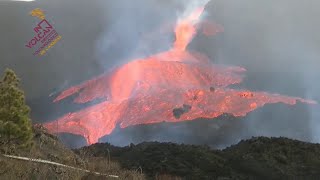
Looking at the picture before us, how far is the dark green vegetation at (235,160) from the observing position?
32875mm

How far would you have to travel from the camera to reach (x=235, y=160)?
35.4 meters

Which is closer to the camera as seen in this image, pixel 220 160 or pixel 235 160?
pixel 235 160

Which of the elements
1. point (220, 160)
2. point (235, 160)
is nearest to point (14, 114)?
point (235, 160)

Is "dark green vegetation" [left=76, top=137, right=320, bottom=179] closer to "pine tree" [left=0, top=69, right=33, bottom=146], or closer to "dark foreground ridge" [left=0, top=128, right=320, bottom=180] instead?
"dark foreground ridge" [left=0, top=128, right=320, bottom=180]

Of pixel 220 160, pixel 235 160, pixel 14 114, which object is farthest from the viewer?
pixel 220 160

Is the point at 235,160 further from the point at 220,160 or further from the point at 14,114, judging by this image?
the point at 14,114

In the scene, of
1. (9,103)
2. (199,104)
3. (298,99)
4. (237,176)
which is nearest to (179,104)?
(199,104)

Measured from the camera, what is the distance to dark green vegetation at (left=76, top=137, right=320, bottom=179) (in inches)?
1294

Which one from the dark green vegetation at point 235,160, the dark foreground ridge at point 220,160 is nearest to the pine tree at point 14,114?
the dark foreground ridge at point 220,160

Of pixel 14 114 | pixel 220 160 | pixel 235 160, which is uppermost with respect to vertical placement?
pixel 220 160

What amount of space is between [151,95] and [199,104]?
12.2m

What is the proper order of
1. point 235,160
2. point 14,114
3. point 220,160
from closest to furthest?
point 14,114 < point 235,160 < point 220,160

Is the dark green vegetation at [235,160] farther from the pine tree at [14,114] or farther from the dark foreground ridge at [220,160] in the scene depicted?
the pine tree at [14,114]

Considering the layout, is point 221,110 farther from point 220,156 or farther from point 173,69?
point 220,156
